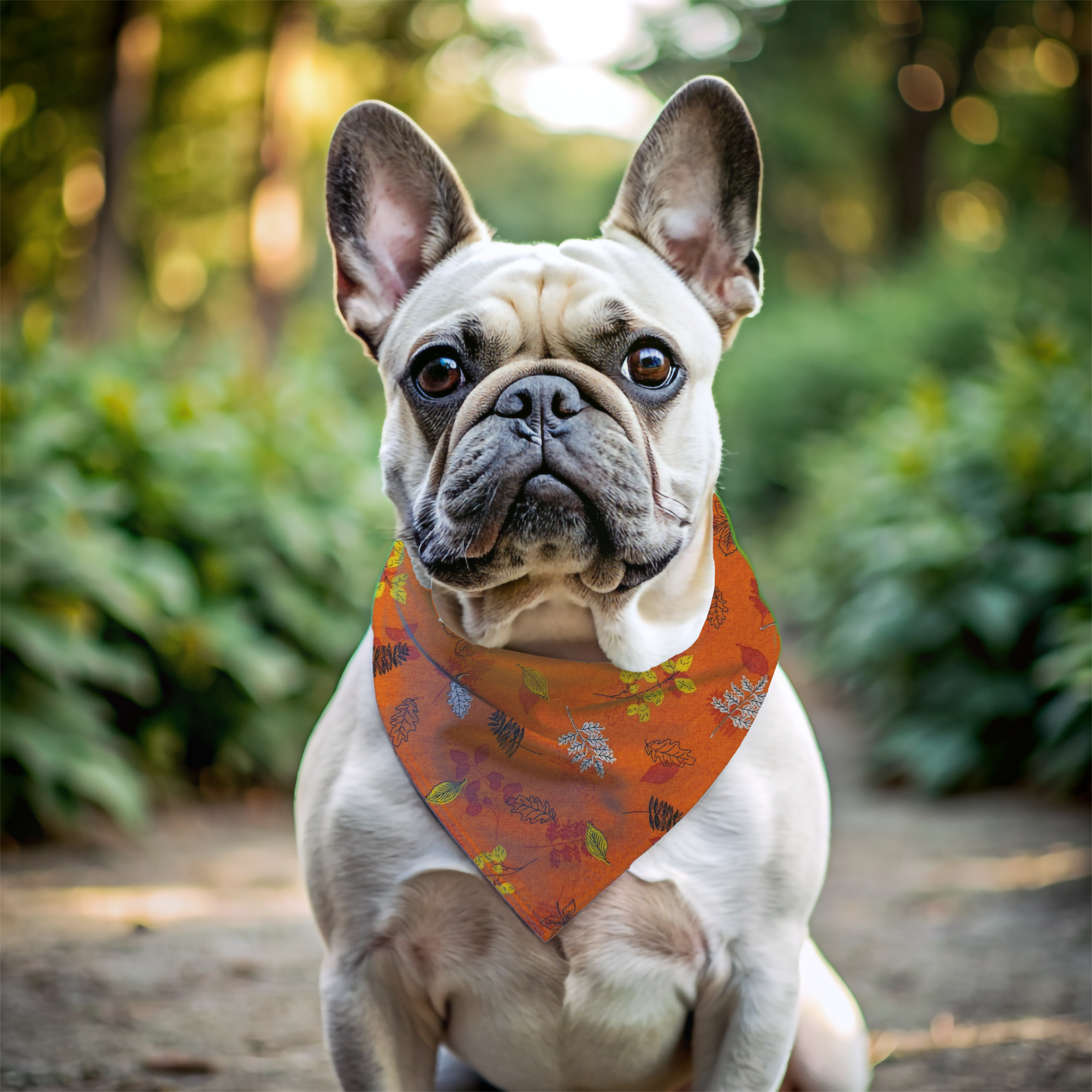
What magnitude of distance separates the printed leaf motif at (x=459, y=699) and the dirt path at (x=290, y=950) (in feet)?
4.83

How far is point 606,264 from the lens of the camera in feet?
8.13

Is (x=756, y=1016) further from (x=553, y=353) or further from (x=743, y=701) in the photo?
(x=553, y=353)

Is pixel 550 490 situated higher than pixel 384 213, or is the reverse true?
pixel 384 213

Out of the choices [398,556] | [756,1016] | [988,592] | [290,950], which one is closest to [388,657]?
[398,556]

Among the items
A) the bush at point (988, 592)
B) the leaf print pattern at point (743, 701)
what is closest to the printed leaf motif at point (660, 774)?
the leaf print pattern at point (743, 701)

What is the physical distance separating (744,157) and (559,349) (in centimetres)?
61

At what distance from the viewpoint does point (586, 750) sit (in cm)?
239

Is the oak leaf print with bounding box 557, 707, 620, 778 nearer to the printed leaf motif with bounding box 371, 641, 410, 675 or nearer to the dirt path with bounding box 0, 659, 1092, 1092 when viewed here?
the printed leaf motif with bounding box 371, 641, 410, 675

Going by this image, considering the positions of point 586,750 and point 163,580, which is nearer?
point 586,750

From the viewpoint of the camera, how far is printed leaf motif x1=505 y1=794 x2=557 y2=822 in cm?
234

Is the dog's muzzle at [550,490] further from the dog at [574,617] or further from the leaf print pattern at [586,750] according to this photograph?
the leaf print pattern at [586,750]

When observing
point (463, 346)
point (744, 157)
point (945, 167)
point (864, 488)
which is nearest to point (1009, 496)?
point (864, 488)

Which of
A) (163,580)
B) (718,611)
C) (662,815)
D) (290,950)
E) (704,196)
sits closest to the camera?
(662,815)

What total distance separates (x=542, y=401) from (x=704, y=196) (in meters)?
0.74
